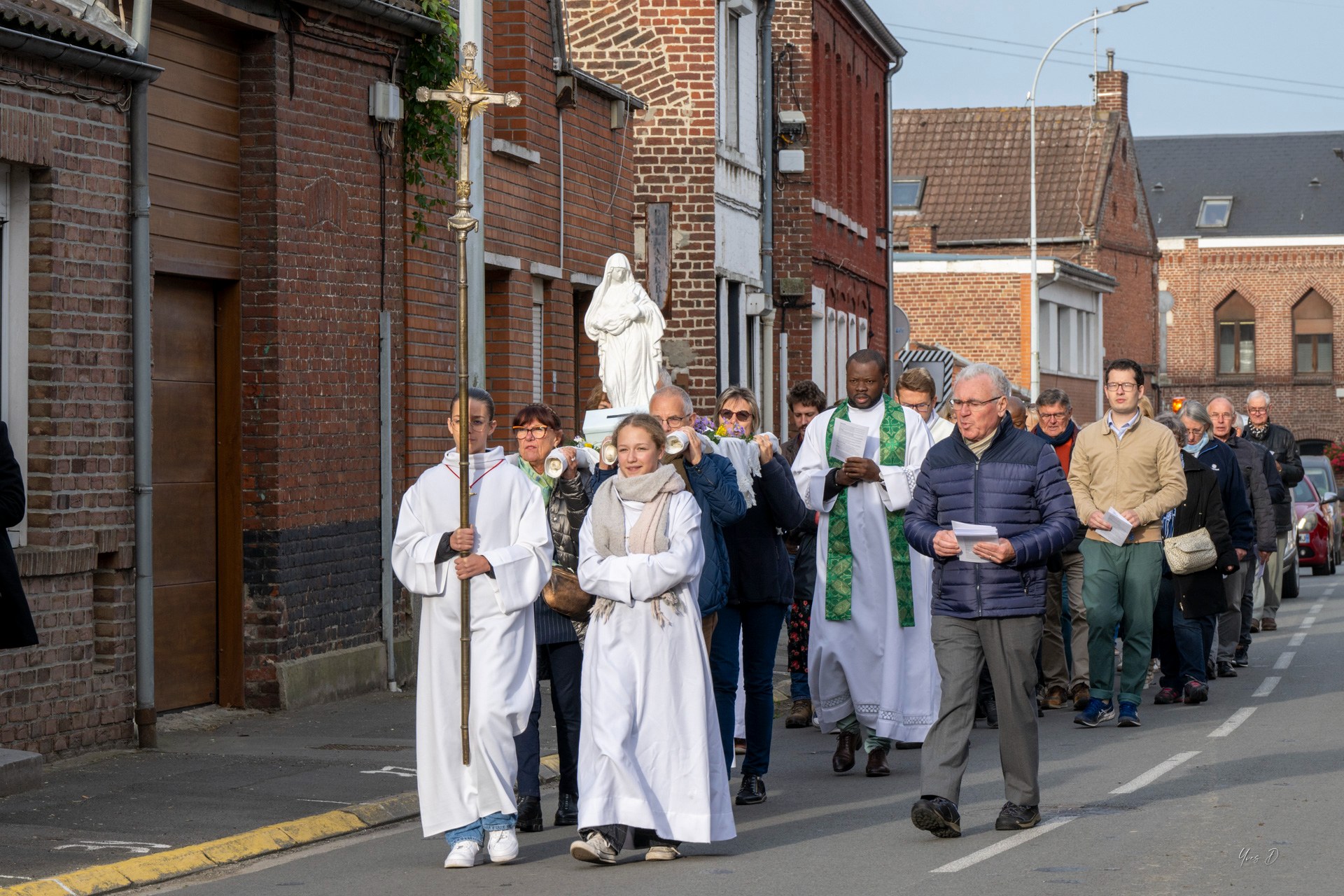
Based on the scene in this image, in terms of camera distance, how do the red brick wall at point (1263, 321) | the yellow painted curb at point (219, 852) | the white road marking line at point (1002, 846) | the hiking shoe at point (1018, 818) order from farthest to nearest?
the red brick wall at point (1263, 321) → the hiking shoe at point (1018, 818) → the white road marking line at point (1002, 846) → the yellow painted curb at point (219, 852)

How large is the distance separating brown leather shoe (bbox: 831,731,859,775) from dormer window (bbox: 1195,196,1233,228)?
232 feet

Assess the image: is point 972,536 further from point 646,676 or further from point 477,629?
point 477,629

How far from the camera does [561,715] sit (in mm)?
9461

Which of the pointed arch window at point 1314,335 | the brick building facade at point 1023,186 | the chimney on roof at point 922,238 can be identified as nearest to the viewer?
the chimney on roof at point 922,238

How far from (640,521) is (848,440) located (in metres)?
3.05

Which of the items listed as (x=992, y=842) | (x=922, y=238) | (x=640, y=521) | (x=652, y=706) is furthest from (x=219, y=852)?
(x=922, y=238)

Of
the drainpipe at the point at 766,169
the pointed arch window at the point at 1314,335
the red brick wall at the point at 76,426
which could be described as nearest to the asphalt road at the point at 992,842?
the red brick wall at the point at 76,426

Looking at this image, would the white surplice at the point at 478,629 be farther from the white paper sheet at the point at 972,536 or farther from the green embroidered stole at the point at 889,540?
the green embroidered stole at the point at 889,540

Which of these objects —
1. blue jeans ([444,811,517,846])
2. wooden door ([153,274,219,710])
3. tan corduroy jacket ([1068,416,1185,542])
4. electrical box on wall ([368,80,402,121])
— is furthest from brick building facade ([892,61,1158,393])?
blue jeans ([444,811,517,846])

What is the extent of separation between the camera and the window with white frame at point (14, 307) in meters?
10.9

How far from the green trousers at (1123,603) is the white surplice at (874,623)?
1984 millimetres

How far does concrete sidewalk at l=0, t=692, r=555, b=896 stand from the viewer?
8375 mm

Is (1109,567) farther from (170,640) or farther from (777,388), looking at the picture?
(777,388)

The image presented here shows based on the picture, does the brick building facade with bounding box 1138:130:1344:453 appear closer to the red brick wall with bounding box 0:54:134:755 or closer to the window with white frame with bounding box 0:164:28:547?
Result: the red brick wall with bounding box 0:54:134:755
